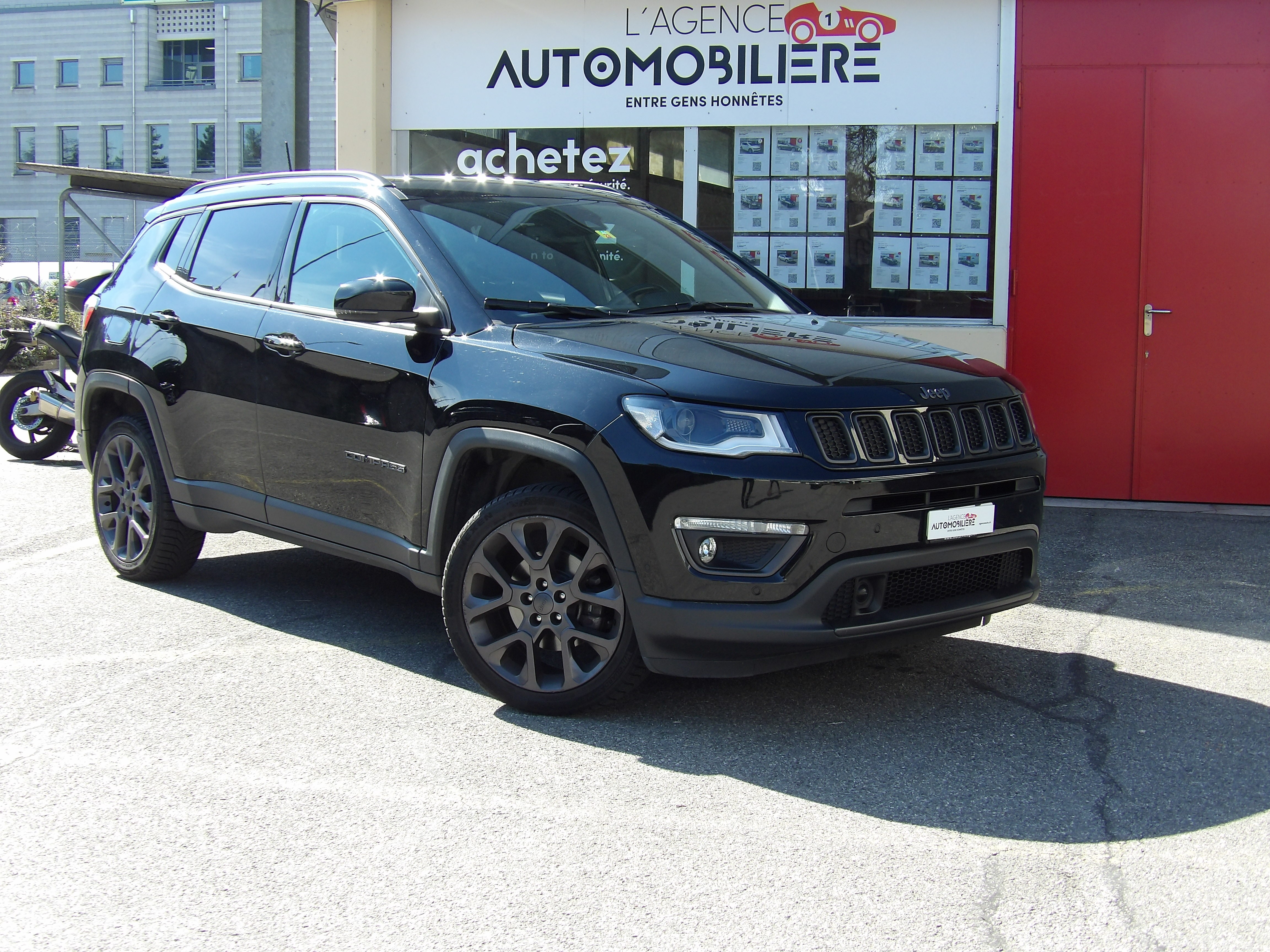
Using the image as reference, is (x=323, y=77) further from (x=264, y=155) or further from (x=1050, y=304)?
(x=1050, y=304)

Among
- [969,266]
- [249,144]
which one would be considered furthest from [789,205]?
[249,144]

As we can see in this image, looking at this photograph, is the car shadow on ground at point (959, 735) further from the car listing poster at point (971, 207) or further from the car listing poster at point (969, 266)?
the car listing poster at point (971, 207)

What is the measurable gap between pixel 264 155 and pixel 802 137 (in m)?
5.29

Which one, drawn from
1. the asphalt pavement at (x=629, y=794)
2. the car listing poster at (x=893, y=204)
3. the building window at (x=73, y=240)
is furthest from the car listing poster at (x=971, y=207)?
the building window at (x=73, y=240)

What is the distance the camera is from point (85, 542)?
23.5 feet

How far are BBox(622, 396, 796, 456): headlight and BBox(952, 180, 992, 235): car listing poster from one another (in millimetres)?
5701

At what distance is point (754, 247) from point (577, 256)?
4.65 metres

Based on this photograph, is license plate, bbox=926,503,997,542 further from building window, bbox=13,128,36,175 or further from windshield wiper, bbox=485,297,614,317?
building window, bbox=13,128,36,175

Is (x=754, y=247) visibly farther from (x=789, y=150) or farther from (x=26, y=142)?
(x=26, y=142)

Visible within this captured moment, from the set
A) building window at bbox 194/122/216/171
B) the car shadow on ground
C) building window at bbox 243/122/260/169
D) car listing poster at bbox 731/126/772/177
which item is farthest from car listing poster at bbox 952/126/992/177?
building window at bbox 194/122/216/171

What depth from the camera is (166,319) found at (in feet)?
18.8

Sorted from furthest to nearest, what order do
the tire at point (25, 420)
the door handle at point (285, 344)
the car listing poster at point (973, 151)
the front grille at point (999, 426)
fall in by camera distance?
the tire at point (25, 420)
the car listing poster at point (973, 151)
the door handle at point (285, 344)
the front grille at point (999, 426)

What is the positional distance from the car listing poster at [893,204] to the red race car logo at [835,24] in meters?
0.99

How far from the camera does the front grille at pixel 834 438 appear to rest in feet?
12.3
